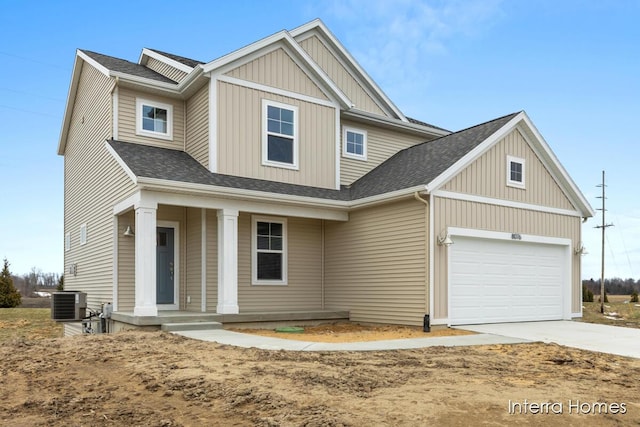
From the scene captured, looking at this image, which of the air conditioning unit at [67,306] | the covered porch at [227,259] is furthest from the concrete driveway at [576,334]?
the air conditioning unit at [67,306]

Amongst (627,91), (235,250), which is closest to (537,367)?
(235,250)

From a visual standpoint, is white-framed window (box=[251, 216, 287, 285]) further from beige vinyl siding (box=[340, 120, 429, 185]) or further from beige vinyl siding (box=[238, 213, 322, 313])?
beige vinyl siding (box=[340, 120, 429, 185])

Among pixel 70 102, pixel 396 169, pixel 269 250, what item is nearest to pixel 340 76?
pixel 396 169

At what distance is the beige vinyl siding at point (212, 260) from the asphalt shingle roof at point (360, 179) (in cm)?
108

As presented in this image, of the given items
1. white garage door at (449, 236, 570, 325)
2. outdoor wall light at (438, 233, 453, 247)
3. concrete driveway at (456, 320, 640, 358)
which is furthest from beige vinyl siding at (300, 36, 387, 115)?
concrete driveway at (456, 320, 640, 358)

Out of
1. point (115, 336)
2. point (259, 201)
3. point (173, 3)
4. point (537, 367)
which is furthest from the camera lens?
point (173, 3)

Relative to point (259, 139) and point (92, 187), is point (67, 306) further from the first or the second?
point (259, 139)

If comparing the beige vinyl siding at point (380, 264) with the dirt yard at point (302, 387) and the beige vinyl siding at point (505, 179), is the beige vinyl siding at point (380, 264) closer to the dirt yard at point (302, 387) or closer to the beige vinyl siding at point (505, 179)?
the beige vinyl siding at point (505, 179)

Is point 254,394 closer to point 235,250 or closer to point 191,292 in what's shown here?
point 235,250

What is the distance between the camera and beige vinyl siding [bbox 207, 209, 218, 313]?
12633 millimetres

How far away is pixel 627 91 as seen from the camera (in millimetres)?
16594

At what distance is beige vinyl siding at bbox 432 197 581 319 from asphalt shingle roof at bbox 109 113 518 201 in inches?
38.3

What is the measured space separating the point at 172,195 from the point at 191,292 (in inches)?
111

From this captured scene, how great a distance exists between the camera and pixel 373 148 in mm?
16797
